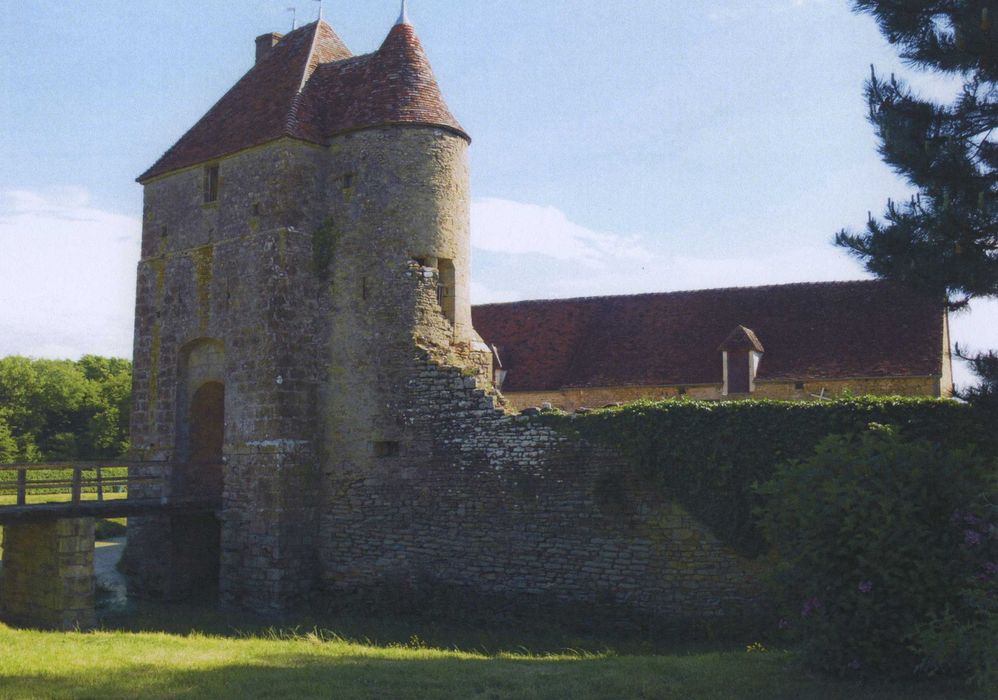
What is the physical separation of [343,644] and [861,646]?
6.70 metres

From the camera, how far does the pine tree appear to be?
397 inches

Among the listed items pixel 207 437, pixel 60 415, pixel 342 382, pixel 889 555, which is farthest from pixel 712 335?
pixel 60 415

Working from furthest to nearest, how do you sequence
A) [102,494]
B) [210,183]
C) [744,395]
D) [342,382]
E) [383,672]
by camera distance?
1. [744,395]
2. [210,183]
3. [102,494]
4. [342,382]
5. [383,672]

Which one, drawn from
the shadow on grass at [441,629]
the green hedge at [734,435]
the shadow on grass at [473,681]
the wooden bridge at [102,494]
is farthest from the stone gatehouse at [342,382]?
the shadow on grass at [473,681]

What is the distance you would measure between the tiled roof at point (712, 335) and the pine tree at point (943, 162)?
34.0 feet

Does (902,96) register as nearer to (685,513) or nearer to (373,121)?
(685,513)

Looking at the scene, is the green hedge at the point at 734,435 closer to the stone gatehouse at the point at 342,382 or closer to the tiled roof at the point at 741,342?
the stone gatehouse at the point at 342,382

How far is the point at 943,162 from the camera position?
1032 centimetres

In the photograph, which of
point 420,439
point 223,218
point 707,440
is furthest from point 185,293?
point 707,440

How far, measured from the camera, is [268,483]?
16078 mm

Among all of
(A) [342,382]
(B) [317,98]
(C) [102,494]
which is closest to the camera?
(A) [342,382]

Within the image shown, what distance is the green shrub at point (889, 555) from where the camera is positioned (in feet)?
29.6

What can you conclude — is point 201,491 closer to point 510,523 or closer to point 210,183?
point 210,183

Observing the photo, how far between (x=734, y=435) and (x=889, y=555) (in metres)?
4.02
